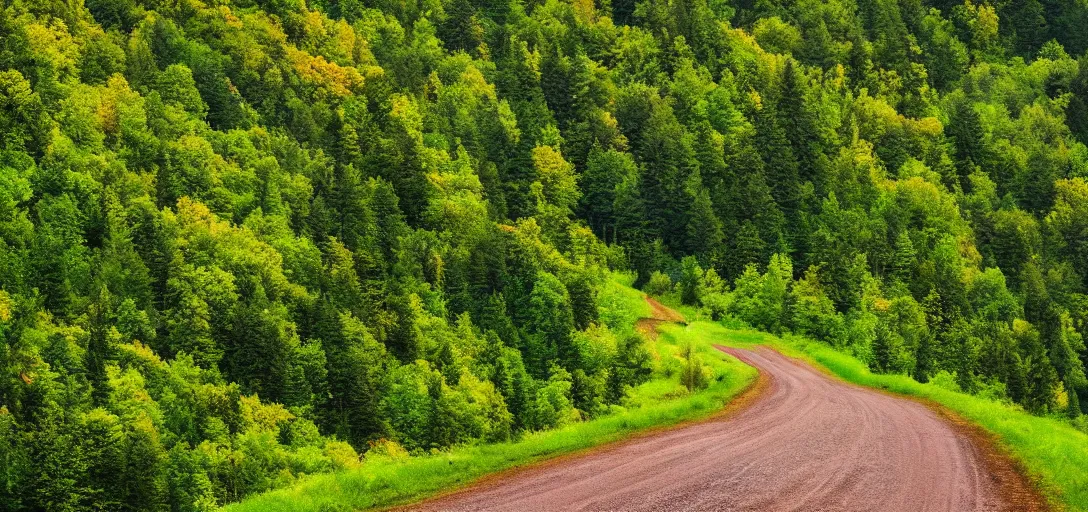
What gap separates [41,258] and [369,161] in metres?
43.1

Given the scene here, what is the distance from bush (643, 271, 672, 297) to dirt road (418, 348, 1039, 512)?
2980 inches

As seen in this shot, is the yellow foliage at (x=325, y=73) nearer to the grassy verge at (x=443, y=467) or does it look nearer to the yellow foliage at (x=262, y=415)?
the yellow foliage at (x=262, y=415)

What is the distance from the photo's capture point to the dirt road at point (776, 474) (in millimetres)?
16641

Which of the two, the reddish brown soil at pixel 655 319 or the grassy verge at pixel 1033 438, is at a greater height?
the grassy verge at pixel 1033 438

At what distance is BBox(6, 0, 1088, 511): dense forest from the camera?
274 ft

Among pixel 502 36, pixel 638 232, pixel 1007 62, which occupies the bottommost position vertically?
pixel 638 232

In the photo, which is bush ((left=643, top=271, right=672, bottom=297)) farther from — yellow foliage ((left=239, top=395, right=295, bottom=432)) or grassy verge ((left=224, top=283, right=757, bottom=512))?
grassy verge ((left=224, top=283, right=757, bottom=512))

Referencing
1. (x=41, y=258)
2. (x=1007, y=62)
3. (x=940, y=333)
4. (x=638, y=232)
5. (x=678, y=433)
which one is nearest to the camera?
(x=678, y=433)

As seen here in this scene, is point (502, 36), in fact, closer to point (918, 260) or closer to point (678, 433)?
point (918, 260)

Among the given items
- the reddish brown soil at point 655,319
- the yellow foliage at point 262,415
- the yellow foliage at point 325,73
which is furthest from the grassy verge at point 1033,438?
the yellow foliage at point 325,73

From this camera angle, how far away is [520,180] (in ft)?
413

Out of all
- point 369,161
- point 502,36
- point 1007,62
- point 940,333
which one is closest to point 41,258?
point 369,161

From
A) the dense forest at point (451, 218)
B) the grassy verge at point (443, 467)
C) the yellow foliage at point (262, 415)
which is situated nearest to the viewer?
the grassy verge at point (443, 467)

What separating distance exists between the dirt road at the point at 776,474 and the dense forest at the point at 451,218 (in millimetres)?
27899
